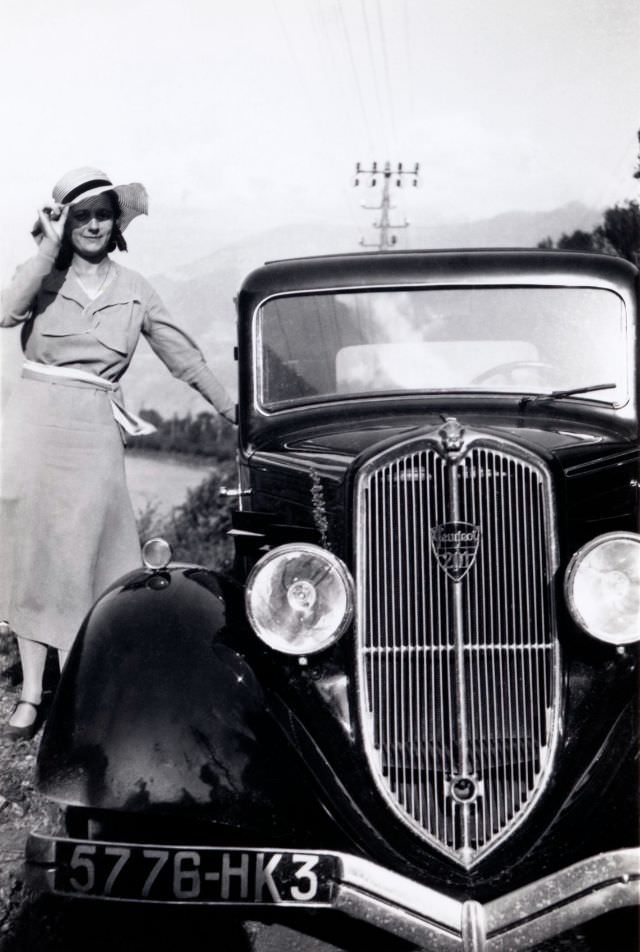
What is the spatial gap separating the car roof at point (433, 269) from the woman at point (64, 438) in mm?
684

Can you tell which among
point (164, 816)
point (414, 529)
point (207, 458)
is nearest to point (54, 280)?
point (414, 529)

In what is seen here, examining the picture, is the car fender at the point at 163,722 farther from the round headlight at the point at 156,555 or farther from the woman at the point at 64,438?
the woman at the point at 64,438

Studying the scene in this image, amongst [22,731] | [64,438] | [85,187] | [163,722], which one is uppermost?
[85,187]

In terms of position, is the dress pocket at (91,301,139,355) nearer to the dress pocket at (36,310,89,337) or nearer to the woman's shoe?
the dress pocket at (36,310,89,337)

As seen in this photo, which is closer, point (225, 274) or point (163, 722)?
point (163, 722)

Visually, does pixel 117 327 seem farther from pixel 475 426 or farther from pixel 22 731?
pixel 475 426

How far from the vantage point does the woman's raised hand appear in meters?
3.55

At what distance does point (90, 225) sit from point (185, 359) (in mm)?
740

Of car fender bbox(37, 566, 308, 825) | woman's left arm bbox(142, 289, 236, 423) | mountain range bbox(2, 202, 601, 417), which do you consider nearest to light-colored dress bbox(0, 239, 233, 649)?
woman's left arm bbox(142, 289, 236, 423)

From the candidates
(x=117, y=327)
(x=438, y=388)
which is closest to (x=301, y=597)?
(x=438, y=388)

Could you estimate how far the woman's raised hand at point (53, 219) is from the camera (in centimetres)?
355

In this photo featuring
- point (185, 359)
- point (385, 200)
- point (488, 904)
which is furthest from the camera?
point (385, 200)

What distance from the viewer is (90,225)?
149 inches

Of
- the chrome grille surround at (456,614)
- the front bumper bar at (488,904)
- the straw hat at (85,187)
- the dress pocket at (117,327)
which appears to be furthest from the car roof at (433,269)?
the front bumper bar at (488,904)
